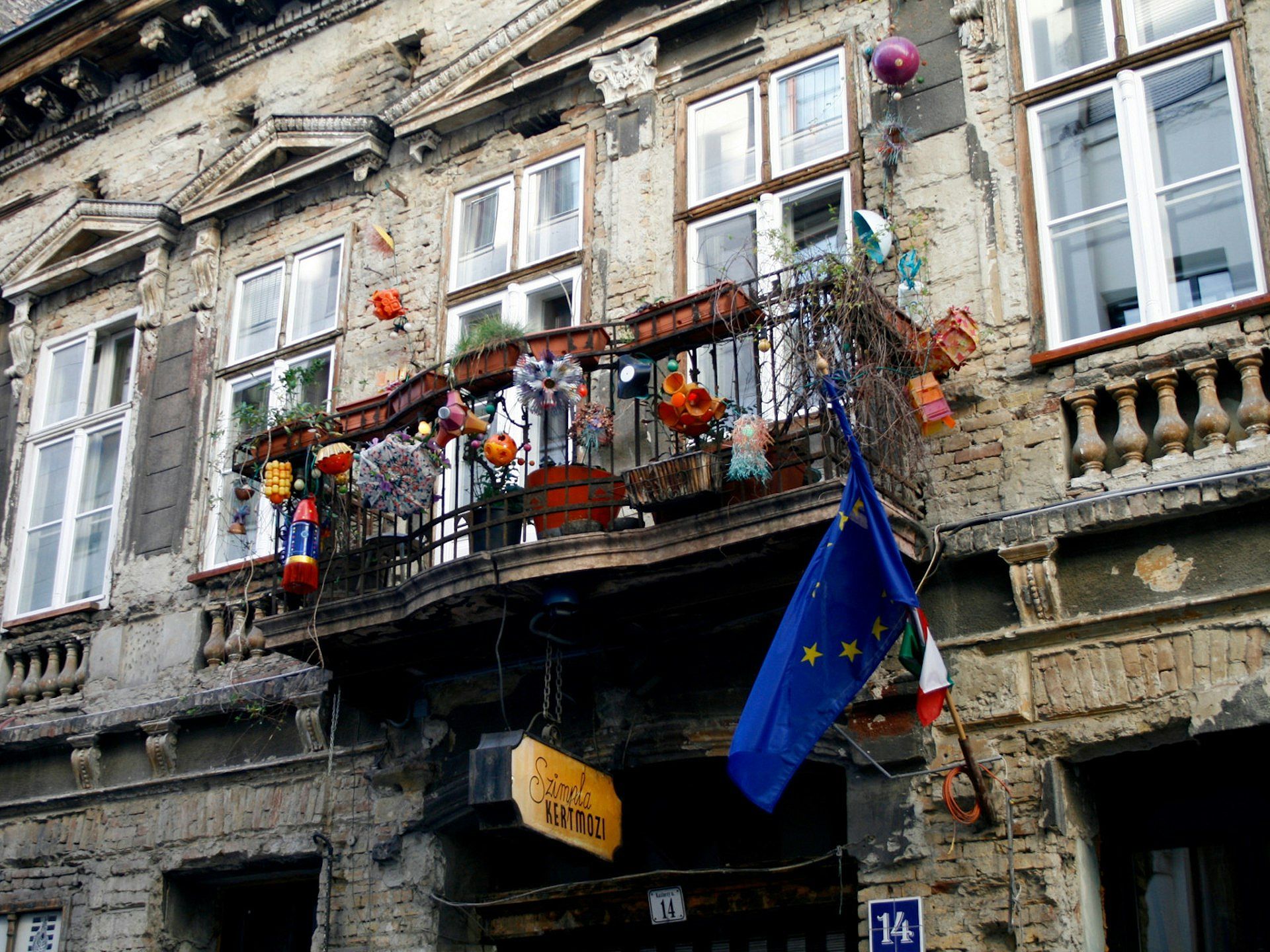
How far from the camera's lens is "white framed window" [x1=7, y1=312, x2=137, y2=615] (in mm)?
11312

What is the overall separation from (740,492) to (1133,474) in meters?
1.87

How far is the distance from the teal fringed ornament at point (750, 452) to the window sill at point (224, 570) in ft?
12.6

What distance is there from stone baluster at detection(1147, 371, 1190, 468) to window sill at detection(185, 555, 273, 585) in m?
5.57

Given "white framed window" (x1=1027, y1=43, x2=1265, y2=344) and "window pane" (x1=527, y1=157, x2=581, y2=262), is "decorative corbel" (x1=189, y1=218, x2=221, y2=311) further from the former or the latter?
"white framed window" (x1=1027, y1=43, x2=1265, y2=344)

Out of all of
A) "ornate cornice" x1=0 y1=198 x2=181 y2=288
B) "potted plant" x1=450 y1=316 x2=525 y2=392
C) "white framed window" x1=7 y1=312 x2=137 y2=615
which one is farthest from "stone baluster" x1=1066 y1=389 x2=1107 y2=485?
"ornate cornice" x1=0 y1=198 x2=181 y2=288

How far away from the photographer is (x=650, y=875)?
7949 mm

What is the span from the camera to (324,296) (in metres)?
10.9

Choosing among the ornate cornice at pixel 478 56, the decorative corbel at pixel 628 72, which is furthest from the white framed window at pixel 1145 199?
the ornate cornice at pixel 478 56

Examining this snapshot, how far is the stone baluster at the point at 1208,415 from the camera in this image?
681 cm

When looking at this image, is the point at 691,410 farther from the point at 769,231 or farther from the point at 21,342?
the point at 21,342

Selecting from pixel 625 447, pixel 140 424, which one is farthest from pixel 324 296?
pixel 625 447

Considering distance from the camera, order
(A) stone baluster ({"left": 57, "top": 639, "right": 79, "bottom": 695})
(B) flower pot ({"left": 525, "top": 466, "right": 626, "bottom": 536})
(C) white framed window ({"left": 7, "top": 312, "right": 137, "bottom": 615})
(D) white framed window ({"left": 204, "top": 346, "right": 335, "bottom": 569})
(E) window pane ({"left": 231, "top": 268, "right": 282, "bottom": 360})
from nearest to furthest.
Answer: (B) flower pot ({"left": 525, "top": 466, "right": 626, "bottom": 536}) < (D) white framed window ({"left": 204, "top": 346, "right": 335, "bottom": 569}) < (A) stone baluster ({"left": 57, "top": 639, "right": 79, "bottom": 695}) < (E) window pane ({"left": 231, "top": 268, "right": 282, "bottom": 360}) < (C) white framed window ({"left": 7, "top": 312, "right": 137, "bottom": 615})

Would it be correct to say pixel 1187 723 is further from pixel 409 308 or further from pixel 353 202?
pixel 353 202

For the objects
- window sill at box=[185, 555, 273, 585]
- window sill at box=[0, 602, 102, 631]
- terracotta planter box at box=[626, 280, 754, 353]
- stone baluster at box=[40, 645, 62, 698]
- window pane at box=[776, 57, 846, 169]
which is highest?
window pane at box=[776, 57, 846, 169]
